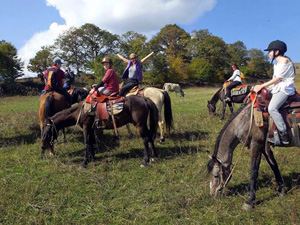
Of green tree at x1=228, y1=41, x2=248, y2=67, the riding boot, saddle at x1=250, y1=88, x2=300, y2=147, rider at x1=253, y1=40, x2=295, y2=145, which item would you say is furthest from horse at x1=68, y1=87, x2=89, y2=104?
green tree at x1=228, y1=41, x2=248, y2=67

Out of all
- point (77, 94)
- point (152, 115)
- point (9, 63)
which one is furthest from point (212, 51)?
point (152, 115)

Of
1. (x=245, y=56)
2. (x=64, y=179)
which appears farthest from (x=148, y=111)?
(x=245, y=56)

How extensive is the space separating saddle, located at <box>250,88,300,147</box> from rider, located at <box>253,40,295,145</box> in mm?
98

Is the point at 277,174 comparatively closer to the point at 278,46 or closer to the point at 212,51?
the point at 278,46

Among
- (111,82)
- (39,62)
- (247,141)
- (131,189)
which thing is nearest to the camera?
(247,141)

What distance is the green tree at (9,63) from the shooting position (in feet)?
130

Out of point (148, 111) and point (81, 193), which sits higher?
point (148, 111)

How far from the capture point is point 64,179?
17.7 ft

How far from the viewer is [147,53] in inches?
1836

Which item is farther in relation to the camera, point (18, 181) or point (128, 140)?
point (128, 140)

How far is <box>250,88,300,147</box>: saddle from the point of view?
4199mm

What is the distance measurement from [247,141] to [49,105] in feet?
19.2

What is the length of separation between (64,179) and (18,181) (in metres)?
1.00

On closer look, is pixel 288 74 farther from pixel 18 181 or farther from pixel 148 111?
pixel 18 181
